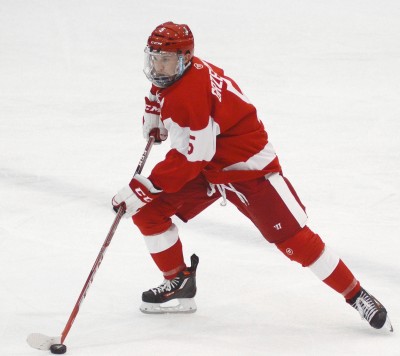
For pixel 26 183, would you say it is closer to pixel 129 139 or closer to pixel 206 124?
pixel 129 139

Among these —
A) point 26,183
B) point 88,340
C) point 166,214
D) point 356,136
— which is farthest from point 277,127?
point 88,340

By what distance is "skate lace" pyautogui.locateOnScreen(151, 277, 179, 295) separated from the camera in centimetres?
348

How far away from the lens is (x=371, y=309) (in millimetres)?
3244

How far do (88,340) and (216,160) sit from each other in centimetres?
72

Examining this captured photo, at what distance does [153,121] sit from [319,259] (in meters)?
0.83

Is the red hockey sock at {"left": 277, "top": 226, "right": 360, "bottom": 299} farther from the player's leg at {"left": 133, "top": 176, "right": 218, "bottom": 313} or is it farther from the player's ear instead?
the player's ear

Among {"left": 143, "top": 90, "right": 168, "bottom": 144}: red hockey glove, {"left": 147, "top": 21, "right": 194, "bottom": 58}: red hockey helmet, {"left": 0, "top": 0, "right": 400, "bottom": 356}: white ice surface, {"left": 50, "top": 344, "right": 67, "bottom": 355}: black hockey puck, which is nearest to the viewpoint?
{"left": 50, "top": 344, "right": 67, "bottom": 355}: black hockey puck

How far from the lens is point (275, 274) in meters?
3.73

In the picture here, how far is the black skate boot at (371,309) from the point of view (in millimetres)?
3227

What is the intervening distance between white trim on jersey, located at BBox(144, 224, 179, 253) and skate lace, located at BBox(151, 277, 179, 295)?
5.8 inches

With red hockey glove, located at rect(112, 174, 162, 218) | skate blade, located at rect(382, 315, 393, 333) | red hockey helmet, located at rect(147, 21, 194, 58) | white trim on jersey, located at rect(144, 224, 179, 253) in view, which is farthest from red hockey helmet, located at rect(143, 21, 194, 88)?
skate blade, located at rect(382, 315, 393, 333)

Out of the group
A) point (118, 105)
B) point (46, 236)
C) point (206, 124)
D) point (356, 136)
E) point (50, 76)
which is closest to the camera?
point (206, 124)

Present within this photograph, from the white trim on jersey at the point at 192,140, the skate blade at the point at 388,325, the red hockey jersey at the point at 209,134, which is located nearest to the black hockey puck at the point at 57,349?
the red hockey jersey at the point at 209,134

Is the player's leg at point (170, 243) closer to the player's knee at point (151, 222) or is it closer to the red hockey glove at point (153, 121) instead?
the player's knee at point (151, 222)
